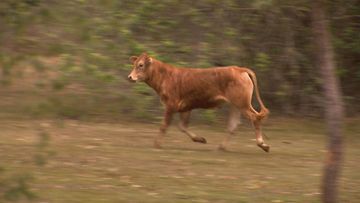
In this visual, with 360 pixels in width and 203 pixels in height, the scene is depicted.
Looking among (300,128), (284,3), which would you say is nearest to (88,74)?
(300,128)

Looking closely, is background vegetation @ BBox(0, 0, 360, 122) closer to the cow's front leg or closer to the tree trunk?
→ the cow's front leg

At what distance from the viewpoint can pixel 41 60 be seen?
7.64 meters

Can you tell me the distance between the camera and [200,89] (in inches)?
569

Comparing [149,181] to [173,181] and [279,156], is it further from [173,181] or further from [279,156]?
[279,156]

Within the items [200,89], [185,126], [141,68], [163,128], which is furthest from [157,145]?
[141,68]

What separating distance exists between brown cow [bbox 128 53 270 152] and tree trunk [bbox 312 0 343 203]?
5.10 metres

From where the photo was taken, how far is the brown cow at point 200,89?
1415 cm

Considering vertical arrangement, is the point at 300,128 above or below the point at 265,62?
below

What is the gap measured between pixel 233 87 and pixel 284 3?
3473mm

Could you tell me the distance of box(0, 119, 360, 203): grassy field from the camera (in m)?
10.1

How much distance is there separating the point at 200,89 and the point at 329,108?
18.8 feet

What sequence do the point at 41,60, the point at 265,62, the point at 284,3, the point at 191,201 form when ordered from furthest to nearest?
the point at 265,62 < the point at 284,3 < the point at 191,201 < the point at 41,60

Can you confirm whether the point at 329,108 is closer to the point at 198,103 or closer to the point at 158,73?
the point at 198,103

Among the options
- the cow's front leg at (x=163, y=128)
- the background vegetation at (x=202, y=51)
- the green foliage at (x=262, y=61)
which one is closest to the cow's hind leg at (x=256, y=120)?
the cow's front leg at (x=163, y=128)
